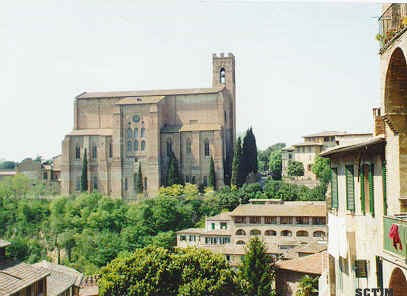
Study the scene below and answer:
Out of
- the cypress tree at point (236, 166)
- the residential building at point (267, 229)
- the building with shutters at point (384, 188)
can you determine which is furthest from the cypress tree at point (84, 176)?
the building with shutters at point (384, 188)

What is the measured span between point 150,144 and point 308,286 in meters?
22.6

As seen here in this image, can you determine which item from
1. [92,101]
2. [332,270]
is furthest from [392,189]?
[92,101]

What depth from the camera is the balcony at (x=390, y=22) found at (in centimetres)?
568

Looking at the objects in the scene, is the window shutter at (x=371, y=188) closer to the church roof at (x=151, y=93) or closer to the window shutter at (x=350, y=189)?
the window shutter at (x=350, y=189)

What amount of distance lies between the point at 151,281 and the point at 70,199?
62.6ft

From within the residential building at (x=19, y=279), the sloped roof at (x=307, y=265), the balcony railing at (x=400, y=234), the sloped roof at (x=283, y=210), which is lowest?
the sloped roof at (x=307, y=265)

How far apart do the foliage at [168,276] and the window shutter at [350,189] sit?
9646 mm

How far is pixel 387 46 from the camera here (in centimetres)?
568

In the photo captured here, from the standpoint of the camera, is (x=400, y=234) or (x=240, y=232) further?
(x=240, y=232)

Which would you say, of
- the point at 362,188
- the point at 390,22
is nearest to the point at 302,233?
the point at 362,188

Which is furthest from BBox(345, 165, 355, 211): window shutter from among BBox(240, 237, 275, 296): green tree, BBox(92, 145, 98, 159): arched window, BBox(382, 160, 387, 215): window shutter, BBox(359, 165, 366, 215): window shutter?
BBox(92, 145, 98, 159): arched window

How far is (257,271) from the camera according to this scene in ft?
62.0

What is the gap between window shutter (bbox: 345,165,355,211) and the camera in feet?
23.7

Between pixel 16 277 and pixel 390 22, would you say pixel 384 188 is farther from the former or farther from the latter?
pixel 16 277
